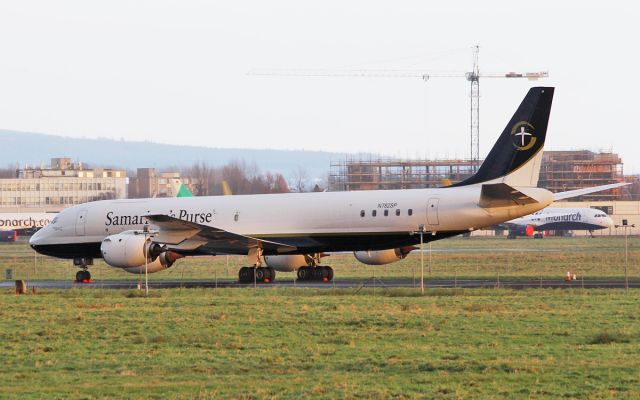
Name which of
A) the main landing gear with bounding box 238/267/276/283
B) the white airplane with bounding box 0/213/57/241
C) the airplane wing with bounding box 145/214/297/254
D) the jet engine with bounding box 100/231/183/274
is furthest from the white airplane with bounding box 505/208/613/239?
the jet engine with bounding box 100/231/183/274

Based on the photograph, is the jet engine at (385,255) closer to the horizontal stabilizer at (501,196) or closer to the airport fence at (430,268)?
the airport fence at (430,268)

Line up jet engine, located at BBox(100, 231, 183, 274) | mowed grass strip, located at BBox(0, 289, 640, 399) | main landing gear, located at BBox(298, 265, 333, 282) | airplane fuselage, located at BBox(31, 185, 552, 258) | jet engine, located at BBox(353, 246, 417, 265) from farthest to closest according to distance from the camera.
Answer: jet engine, located at BBox(353, 246, 417, 265) → main landing gear, located at BBox(298, 265, 333, 282) → jet engine, located at BBox(100, 231, 183, 274) → airplane fuselage, located at BBox(31, 185, 552, 258) → mowed grass strip, located at BBox(0, 289, 640, 399)

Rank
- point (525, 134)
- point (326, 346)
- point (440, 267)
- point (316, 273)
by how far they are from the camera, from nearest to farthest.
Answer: point (326, 346), point (525, 134), point (316, 273), point (440, 267)

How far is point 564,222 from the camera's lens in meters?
124

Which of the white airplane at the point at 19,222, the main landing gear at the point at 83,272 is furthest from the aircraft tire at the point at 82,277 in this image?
the white airplane at the point at 19,222

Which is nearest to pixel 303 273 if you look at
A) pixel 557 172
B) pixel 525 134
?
pixel 525 134

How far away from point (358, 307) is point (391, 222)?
Result: 487 inches

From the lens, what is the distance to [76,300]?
119 ft

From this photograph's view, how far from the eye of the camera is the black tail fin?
4250cm

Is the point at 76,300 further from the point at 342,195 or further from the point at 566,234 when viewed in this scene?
the point at 566,234

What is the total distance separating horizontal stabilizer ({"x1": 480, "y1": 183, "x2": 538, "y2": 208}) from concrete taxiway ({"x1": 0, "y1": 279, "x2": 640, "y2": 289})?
9.60 feet

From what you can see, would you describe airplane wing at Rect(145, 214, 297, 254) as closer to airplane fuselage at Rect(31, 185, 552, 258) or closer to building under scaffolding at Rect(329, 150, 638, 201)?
airplane fuselage at Rect(31, 185, 552, 258)

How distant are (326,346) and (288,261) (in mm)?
24294

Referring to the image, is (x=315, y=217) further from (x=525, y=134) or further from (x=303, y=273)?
(x=525, y=134)
